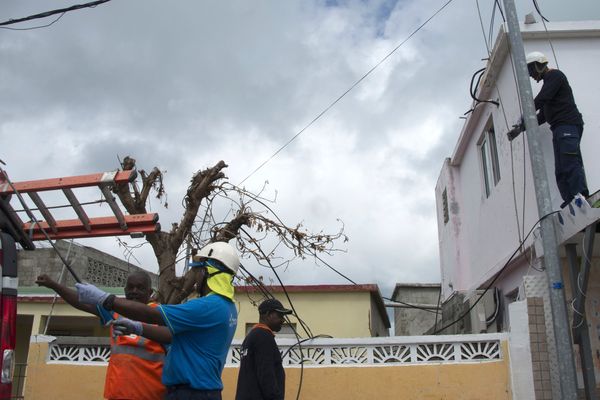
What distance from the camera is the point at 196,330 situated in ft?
11.2

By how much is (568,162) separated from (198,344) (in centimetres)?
432

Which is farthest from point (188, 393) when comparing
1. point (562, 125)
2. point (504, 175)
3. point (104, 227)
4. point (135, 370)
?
point (504, 175)

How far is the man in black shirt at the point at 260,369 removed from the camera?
186 inches

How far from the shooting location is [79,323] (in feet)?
46.8

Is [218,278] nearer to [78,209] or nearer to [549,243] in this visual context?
[78,209]

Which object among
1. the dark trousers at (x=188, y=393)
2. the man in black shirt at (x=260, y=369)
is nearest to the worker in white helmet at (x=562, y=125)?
the man in black shirt at (x=260, y=369)

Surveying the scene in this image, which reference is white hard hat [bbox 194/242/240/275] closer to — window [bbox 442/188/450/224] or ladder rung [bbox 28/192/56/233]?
ladder rung [bbox 28/192/56/233]

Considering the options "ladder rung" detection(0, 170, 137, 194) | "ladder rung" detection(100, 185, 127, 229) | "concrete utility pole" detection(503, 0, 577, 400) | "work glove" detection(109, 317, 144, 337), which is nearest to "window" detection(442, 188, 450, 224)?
"concrete utility pole" detection(503, 0, 577, 400)

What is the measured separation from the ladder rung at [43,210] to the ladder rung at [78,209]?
23 cm

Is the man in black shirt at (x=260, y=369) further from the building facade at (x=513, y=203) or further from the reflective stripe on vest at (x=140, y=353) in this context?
the building facade at (x=513, y=203)

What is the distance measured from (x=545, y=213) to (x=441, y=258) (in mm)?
8779

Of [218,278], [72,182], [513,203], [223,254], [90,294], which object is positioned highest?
[513,203]

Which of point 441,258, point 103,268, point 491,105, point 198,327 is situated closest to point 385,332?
point 441,258

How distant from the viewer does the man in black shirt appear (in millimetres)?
4735
